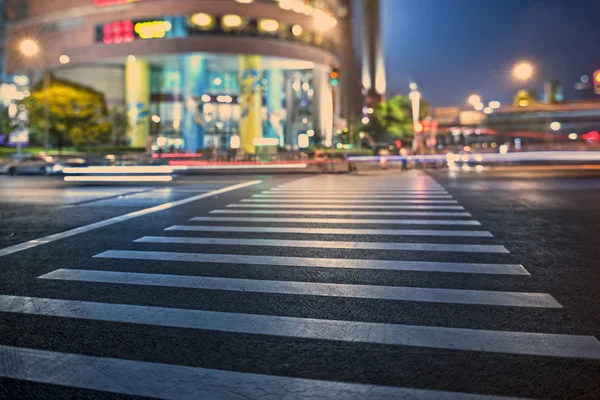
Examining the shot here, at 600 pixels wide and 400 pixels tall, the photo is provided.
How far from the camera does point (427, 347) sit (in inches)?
166

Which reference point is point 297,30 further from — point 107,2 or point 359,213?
point 359,213

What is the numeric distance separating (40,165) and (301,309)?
32238 mm

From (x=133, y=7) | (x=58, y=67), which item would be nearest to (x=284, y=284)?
(x=133, y=7)

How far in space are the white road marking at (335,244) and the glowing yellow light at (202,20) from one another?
171ft

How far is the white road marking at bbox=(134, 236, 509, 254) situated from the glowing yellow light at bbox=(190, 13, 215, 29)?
171ft

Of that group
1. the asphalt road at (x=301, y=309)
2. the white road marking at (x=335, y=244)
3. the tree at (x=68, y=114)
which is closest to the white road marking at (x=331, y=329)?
the asphalt road at (x=301, y=309)

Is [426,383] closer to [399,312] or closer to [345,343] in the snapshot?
[345,343]

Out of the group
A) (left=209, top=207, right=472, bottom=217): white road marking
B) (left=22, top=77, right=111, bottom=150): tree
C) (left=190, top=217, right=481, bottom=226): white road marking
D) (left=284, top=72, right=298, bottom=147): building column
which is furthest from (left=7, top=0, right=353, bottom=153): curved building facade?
(left=190, top=217, right=481, bottom=226): white road marking

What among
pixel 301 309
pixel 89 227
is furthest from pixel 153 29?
pixel 301 309

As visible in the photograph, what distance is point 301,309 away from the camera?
17.3 feet

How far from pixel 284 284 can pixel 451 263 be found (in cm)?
253

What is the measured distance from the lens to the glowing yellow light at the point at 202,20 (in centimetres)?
5678

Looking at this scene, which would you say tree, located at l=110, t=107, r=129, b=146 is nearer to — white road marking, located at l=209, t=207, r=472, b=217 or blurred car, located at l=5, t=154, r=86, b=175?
blurred car, located at l=5, t=154, r=86, b=175

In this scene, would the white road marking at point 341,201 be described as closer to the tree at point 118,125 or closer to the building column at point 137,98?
the tree at point 118,125
